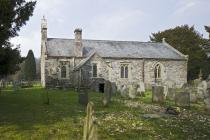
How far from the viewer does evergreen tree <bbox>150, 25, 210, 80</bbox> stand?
62.2 m

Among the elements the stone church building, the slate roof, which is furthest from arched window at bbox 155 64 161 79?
the slate roof

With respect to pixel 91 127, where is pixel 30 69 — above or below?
above

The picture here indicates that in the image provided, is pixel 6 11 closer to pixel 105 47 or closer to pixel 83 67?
pixel 83 67

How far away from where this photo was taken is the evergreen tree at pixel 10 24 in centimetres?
1719

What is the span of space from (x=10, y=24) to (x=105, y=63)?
83.9 ft

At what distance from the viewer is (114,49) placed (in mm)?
48406

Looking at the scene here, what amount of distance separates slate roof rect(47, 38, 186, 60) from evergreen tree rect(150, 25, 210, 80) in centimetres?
1172

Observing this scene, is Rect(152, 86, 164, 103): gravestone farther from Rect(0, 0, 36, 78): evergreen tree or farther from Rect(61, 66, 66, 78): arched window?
Rect(61, 66, 66, 78): arched window

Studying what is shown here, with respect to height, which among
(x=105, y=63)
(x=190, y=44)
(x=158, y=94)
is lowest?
(x=158, y=94)

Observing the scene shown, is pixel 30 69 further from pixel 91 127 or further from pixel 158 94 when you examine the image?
pixel 91 127

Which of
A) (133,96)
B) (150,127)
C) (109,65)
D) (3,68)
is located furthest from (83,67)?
(150,127)

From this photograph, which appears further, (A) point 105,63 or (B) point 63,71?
(B) point 63,71

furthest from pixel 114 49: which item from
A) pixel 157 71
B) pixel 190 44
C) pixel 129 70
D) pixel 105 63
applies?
pixel 190 44

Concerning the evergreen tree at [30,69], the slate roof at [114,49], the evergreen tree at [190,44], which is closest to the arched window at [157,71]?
the slate roof at [114,49]
